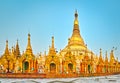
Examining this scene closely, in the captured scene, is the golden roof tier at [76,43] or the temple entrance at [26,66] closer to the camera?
the temple entrance at [26,66]

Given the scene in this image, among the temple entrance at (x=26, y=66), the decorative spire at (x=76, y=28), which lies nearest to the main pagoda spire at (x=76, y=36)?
the decorative spire at (x=76, y=28)

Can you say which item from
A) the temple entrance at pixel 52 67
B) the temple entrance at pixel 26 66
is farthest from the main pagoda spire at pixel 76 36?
the temple entrance at pixel 26 66

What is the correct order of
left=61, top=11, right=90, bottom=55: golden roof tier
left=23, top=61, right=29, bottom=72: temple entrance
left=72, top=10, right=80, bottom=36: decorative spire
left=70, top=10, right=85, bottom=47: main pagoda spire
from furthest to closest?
left=72, top=10, right=80, bottom=36: decorative spire, left=70, top=10, right=85, bottom=47: main pagoda spire, left=61, top=11, right=90, bottom=55: golden roof tier, left=23, top=61, right=29, bottom=72: temple entrance

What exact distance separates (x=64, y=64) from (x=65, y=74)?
8.94 ft

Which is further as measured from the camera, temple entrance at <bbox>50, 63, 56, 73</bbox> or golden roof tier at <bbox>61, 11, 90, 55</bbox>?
golden roof tier at <bbox>61, 11, 90, 55</bbox>

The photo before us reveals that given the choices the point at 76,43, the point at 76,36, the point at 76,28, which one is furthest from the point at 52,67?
the point at 76,28

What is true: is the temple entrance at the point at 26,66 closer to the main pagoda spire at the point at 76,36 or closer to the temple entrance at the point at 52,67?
the temple entrance at the point at 52,67

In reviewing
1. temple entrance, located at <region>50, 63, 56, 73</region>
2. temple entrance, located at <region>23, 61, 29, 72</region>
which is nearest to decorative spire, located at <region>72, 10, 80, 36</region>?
temple entrance, located at <region>50, 63, 56, 73</region>

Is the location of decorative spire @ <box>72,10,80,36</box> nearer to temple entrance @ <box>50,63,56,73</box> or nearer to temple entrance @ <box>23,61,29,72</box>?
temple entrance @ <box>50,63,56,73</box>

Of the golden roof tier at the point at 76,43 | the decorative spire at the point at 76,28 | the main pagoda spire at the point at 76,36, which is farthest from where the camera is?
the decorative spire at the point at 76,28

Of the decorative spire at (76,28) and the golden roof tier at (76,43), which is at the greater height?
the decorative spire at (76,28)

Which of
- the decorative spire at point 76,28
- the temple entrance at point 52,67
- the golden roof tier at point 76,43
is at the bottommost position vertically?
the temple entrance at point 52,67

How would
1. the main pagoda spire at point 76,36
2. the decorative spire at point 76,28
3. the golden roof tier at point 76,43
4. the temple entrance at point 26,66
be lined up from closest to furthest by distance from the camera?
1. the temple entrance at point 26,66
2. the golden roof tier at point 76,43
3. the main pagoda spire at point 76,36
4. the decorative spire at point 76,28

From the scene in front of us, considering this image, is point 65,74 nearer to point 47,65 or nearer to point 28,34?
point 47,65
